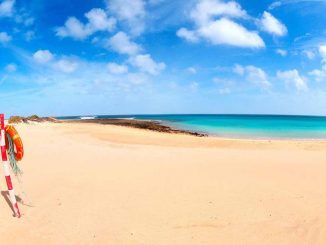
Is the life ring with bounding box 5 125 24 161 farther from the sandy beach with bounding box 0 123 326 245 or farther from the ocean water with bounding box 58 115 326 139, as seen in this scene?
the ocean water with bounding box 58 115 326 139

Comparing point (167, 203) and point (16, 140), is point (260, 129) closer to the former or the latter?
point (167, 203)

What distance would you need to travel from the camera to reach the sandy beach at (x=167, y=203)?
6402mm

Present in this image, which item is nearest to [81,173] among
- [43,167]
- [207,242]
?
[43,167]

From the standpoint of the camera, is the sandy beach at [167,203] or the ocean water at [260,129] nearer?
the sandy beach at [167,203]

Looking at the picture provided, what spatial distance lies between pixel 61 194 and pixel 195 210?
372cm

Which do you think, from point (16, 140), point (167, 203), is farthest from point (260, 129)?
point (16, 140)

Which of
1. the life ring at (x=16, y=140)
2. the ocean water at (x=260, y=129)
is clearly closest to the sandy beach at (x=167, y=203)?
the life ring at (x=16, y=140)

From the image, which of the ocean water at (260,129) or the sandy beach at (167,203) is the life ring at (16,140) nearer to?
the sandy beach at (167,203)

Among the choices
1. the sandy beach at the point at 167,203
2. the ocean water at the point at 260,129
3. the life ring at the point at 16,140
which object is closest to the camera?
the sandy beach at the point at 167,203

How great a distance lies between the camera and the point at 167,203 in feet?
26.9

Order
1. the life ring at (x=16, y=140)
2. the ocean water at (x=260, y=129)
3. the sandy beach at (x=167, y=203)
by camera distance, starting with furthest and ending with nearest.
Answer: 1. the ocean water at (x=260, y=129)
2. the life ring at (x=16, y=140)
3. the sandy beach at (x=167, y=203)

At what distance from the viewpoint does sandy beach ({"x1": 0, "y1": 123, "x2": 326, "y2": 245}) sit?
6402 mm

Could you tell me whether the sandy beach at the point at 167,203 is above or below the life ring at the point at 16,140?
below

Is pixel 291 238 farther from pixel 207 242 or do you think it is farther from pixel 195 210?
pixel 195 210
